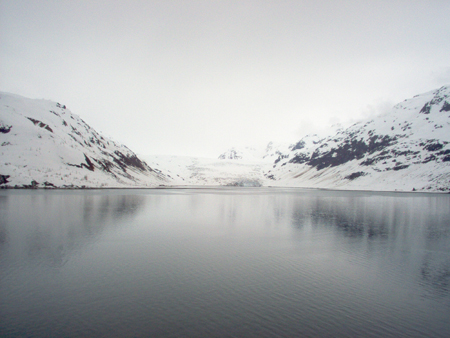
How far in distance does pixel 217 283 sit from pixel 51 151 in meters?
92.5

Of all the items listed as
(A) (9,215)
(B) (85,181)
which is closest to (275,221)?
(A) (9,215)

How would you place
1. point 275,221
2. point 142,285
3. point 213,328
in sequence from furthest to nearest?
point 275,221, point 142,285, point 213,328

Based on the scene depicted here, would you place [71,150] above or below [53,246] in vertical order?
above

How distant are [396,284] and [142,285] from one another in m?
12.1

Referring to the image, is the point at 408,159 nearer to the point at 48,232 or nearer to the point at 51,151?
the point at 51,151

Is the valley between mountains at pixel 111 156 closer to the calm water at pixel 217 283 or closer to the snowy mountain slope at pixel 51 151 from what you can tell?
the snowy mountain slope at pixel 51 151

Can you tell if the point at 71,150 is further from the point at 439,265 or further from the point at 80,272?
the point at 439,265

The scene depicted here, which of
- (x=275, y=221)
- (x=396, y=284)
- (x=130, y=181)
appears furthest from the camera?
(x=130, y=181)

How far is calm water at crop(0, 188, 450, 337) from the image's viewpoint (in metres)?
8.94

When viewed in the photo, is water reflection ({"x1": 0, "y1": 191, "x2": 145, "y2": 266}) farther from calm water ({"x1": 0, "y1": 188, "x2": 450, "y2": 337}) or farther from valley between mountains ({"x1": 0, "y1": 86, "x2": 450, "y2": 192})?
valley between mountains ({"x1": 0, "y1": 86, "x2": 450, "y2": 192})

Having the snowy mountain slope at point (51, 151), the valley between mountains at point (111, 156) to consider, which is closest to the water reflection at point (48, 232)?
the snowy mountain slope at point (51, 151)

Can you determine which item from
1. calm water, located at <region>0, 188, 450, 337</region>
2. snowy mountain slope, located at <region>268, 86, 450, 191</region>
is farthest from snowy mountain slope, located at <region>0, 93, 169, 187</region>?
snowy mountain slope, located at <region>268, 86, 450, 191</region>

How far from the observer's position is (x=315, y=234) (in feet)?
79.7

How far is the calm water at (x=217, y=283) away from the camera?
8938mm
